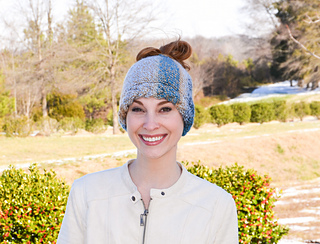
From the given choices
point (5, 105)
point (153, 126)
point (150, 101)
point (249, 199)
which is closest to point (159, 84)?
point (150, 101)

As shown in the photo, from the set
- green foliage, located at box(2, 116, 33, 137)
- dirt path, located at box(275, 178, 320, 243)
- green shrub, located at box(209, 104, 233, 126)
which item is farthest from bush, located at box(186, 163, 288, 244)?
green shrub, located at box(209, 104, 233, 126)

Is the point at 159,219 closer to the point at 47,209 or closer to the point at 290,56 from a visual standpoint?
the point at 47,209

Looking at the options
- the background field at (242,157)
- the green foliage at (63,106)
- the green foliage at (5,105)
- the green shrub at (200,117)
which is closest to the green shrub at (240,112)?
the green shrub at (200,117)

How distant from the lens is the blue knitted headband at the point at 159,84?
66.6 inches

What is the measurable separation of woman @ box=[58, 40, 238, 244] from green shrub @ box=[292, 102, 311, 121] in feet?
90.1

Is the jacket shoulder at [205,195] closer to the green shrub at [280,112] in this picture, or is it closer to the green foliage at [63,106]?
the green foliage at [63,106]

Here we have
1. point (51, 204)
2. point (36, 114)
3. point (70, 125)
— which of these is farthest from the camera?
point (36, 114)

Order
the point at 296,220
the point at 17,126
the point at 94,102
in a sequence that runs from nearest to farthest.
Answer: the point at 296,220 < the point at 17,126 < the point at 94,102

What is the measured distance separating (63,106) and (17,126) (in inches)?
344

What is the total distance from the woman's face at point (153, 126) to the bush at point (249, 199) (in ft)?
9.92

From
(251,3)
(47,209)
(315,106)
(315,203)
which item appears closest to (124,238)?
(47,209)

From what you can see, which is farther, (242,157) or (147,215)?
(242,157)

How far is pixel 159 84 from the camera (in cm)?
169

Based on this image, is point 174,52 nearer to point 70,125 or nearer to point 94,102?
point 70,125
